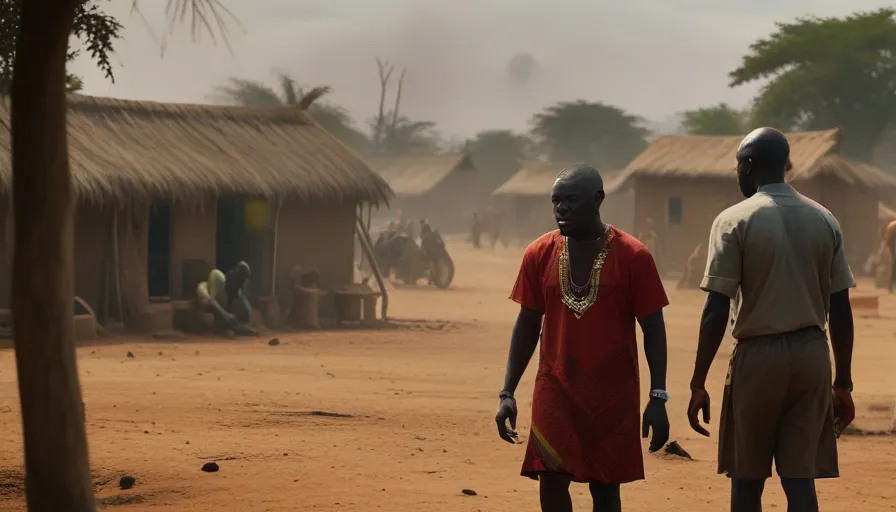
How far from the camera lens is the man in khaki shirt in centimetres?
480

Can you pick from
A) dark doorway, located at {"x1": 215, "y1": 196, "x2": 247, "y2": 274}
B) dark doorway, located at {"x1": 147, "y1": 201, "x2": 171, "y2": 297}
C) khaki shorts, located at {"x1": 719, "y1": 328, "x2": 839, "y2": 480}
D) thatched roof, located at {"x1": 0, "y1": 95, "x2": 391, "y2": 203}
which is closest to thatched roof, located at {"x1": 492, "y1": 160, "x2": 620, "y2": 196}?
thatched roof, located at {"x1": 0, "y1": 95, "x2": 391, "y2": 203}

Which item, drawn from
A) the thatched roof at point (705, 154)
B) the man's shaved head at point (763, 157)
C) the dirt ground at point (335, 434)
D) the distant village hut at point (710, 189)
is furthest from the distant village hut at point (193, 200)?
the distant village hut at point (710, 189)

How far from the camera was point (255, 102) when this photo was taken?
77.1 m

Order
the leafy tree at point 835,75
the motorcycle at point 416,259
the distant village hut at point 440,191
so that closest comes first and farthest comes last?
the motorcycle at point 416,259 < the leafy tree at point 835,75 < the distant village hut at point 440,191

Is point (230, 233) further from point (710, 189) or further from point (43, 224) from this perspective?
point (710, 189)

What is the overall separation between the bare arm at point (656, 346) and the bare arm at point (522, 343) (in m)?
0.41

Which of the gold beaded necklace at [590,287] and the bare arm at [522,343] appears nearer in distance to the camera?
the gold beaded necklace at [590,287]

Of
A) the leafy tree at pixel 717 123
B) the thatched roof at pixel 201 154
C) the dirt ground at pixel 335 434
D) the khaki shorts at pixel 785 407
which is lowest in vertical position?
the dirt ground at pixel 335 434

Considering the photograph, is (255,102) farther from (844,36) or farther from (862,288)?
(862,288)

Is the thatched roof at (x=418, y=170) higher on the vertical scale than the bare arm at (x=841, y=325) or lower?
higher

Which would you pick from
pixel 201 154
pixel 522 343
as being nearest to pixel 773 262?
pixel 522 343

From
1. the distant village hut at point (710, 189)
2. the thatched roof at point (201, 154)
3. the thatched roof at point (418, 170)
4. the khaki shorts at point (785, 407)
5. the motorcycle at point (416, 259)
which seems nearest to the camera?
the khaki shorts at point (785, 407)

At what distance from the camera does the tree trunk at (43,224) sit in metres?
5.08

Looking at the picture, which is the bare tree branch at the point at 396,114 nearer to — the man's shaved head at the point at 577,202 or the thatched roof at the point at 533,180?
the thatched roof at the point at 533,180
